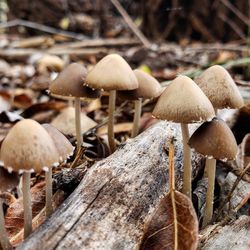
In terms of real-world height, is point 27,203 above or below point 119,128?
above

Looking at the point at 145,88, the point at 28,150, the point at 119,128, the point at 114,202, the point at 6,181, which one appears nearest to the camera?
the point at 28,150

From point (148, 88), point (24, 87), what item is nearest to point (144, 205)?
point (148, 88)

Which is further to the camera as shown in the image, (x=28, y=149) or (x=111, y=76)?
(x=111, y=76)

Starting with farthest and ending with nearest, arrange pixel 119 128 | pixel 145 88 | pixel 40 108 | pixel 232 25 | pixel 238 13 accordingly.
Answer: pixel 232 25
pixel 238 13
pixel 40 108
pixel 119 128
pixel 145 88

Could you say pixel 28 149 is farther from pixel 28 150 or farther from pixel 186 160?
pixel 186 160

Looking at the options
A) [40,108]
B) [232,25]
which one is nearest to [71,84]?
[40,108]

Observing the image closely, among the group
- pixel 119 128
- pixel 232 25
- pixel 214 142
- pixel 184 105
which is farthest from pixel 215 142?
pixel 232 25

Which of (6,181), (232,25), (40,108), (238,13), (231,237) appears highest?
(238,13)

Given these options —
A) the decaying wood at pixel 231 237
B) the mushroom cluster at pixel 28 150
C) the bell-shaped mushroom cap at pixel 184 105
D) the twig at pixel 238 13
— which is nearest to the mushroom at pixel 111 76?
the bell-shaped mushroom cap at pixel 184 105
